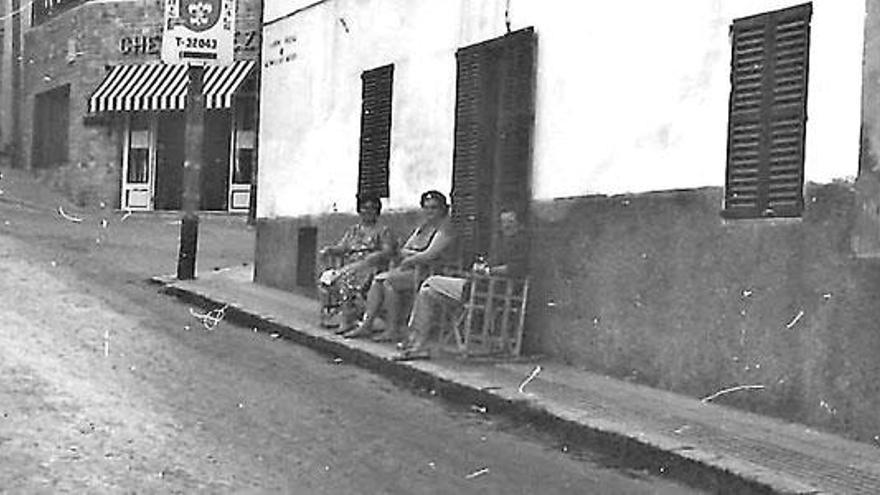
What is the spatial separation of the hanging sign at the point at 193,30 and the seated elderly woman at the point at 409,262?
709 centimetres

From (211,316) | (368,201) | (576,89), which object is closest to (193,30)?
(211,316)

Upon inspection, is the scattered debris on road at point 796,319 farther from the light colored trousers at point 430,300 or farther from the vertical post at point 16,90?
the vertical post at point 16,90

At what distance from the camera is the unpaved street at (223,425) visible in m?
7.41

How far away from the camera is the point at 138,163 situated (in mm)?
31797

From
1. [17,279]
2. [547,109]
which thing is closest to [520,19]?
[547,109]

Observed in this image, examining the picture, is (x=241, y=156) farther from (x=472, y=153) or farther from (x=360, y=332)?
(x=472, y=153)

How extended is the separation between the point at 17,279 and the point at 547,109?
7493 mm

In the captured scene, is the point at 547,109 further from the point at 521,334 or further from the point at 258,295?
the point at 258,295

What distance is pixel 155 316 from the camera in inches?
587

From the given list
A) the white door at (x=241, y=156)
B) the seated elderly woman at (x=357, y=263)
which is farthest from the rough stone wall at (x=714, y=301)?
the white door at (x=241, y=156)

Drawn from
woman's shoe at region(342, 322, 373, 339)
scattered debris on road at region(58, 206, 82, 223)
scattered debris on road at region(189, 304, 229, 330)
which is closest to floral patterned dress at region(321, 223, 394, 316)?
woman's shoe at region(342, 322, 373, 339)

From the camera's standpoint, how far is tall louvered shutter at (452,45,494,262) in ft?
41.6

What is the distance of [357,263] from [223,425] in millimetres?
5113

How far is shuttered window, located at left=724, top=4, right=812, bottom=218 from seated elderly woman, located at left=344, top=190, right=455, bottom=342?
3462 millimetres
